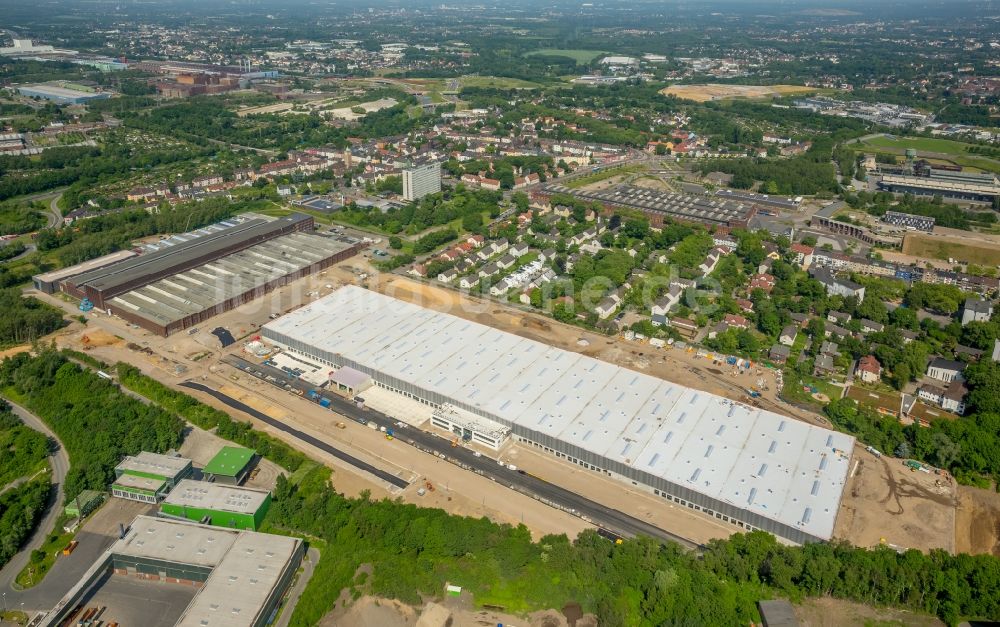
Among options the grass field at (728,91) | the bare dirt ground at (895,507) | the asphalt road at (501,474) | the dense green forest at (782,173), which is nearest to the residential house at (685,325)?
the bare dirt ground at (895,507)

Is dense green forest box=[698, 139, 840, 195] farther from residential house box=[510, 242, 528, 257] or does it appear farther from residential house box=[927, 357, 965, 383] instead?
residential house box=[927, 357, 965, 383]

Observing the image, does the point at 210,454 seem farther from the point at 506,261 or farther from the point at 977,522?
the point at 977,522

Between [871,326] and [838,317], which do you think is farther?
[838,317]

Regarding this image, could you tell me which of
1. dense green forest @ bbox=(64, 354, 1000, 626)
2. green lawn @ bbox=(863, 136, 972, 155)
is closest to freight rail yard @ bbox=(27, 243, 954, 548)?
dense green forest @ bbox=(64, 354, 1000, 626)

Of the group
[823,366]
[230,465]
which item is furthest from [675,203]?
[230,465]

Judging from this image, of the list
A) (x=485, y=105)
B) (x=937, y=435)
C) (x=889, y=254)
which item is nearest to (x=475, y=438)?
(x=937, y=435)

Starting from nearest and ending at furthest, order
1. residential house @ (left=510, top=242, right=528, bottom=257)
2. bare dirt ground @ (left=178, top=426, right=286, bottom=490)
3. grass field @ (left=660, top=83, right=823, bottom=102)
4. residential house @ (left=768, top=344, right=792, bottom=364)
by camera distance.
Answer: bare dirt ground @ (left=178, top=426, right=286, bottom=490) < residential house @ (left=768, top=344, right=792, bottom=364) < residential house @ (left=510, top=242, right=528, bottom=257) < grass field @ (left=660, top=83, right=823, bottom=102)

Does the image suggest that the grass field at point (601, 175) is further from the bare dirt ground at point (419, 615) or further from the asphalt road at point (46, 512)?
the bare dirt ground at point (419, 615)
